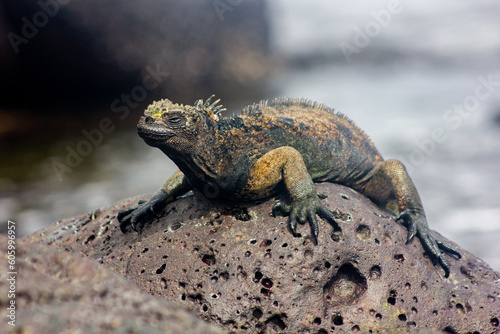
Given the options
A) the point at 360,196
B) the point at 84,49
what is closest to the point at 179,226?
the point at 360,196

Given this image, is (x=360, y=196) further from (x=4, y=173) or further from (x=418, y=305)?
(x=4, y=173)

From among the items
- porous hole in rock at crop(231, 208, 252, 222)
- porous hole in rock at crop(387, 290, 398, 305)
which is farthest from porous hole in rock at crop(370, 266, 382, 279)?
porous hole in rock at crop(231, 208, 252, 222)

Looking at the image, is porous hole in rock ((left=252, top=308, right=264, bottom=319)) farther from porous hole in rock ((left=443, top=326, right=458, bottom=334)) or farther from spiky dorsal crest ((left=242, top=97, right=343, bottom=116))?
spiky dorsal crest ((left=242, top=97, right=343, bottom=116))

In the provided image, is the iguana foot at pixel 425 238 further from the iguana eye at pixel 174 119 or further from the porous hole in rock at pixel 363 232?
the iguana eye at pixel 174 119

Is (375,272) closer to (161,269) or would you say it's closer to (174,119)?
(161,269)

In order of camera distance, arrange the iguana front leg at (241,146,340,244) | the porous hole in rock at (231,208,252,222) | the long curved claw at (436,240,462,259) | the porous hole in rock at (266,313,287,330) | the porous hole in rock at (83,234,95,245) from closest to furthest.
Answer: the porous hole in rock at (266,313,287,330)
the iguana front leg at (241,146,340,244)
the porous hole in rock at (231,208,252,222)
the long curved claw at (436,240,462,259)
the porous hole in rock at (83,234,95,245)

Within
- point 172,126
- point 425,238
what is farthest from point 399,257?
point 172,126
